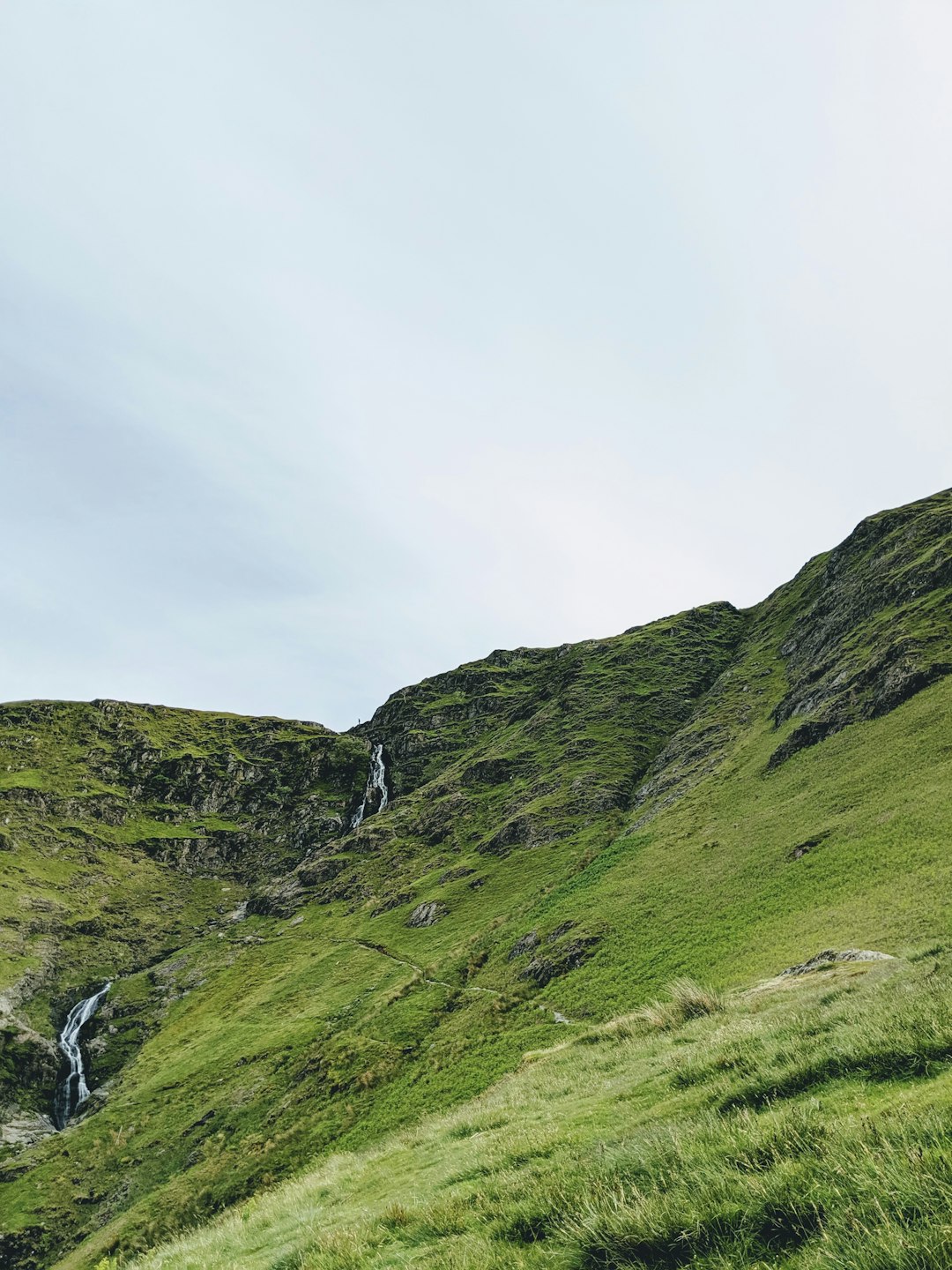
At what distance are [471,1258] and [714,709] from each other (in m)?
111

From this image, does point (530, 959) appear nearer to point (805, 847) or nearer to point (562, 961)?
point (562, 961)

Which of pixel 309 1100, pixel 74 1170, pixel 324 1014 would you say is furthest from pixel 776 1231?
pixel 74 1170

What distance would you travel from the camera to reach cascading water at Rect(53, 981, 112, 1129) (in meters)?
75.3

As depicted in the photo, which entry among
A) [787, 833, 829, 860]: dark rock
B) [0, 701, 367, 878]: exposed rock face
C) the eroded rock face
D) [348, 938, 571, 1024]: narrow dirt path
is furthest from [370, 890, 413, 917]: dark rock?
[0, 701, 367, 878]: exposed rock face

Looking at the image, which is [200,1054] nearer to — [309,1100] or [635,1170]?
[309,1100]

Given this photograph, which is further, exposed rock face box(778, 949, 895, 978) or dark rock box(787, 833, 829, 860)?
dark rock box(787, 833, 829, 860)

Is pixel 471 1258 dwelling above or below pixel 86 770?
below

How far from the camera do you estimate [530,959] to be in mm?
56594

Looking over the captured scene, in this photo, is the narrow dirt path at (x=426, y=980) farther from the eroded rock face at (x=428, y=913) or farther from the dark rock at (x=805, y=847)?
the dark rock at (x=805, y=847)

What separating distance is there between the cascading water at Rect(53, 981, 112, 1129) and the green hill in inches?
77.1

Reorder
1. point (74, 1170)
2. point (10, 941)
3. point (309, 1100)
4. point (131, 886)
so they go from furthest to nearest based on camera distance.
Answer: point (131, 886) → point (10, 941) → point (74, 1170) → point (309, 1100)

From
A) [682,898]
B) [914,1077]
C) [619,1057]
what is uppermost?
[914,1077]

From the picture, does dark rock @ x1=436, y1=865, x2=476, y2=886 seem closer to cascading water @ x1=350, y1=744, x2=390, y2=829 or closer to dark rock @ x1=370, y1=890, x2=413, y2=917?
dark rock @ x1=370, y1=890, x2=413, y2=917

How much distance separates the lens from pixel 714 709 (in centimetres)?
11012
